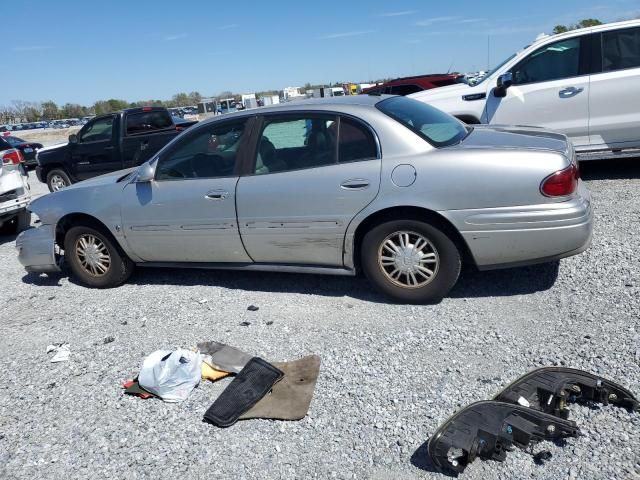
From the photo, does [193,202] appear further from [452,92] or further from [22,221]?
[22,221]

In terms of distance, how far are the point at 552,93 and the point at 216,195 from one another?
16.3ft

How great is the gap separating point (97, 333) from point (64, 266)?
186 cm

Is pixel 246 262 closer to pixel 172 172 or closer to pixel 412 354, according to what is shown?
pixel 172 172

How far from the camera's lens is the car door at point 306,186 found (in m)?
4.04

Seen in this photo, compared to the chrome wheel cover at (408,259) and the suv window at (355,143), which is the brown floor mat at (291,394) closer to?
the chrome wheel cover at (408,259)

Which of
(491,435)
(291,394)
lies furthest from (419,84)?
(491,435)

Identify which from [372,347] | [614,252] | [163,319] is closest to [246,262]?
[163,319]

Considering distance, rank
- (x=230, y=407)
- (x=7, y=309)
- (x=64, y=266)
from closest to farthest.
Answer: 1. (x=230, y=407)
2. (x=7, y=309)
3. (x=64, y=266)

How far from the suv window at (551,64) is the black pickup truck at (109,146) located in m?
7.00

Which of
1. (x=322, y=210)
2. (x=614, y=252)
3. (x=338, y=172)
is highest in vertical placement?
(x=338, y=172)

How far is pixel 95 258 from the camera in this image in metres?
5.26

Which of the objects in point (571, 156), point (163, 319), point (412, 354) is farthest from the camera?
point (163, 319)

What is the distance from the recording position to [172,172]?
15.6 feet

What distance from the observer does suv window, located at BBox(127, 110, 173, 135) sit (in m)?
11.0
